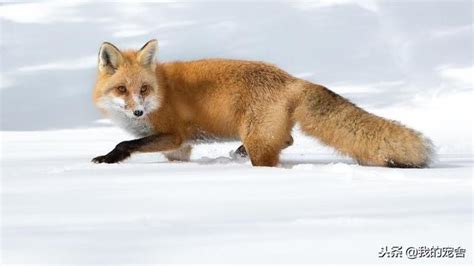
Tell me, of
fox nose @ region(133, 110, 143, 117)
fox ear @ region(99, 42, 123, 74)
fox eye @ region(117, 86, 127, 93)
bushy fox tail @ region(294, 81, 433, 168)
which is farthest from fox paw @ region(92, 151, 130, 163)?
bushy fox tail @ region(294, 81, 433, 168)

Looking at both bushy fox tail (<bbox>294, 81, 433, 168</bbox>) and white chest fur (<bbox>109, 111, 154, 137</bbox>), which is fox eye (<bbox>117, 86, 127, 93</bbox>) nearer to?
white chest fur (<bbox>109, 111, 154, 137</bbox>)

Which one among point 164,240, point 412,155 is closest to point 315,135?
point 412,155

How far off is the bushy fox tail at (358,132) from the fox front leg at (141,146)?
3.12ft

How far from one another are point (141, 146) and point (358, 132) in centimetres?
156

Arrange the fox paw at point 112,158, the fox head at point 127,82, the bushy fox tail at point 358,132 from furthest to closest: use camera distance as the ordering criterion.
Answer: the fox head at point 127,82 < the fox paw at point 112,158 < the bushy fox tail at point 358,132

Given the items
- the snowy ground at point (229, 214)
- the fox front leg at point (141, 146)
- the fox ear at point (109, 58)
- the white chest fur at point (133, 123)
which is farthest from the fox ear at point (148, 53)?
the snowy ground at point (229, 214)

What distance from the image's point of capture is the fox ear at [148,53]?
4.96 m

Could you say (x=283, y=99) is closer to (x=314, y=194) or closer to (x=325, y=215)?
(x=314, y=194)

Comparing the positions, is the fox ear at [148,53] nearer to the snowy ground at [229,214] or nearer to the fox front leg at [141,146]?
the fox front leg at [141,146]

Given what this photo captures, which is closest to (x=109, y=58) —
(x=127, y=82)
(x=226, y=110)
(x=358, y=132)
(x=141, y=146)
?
(x=127, y=82)

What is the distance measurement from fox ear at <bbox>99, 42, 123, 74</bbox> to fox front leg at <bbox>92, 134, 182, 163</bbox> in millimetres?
619

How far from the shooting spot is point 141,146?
15.3ft

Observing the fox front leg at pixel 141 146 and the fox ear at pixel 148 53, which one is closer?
the fox front leg at pixel 141 146

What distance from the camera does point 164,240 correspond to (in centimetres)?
194
